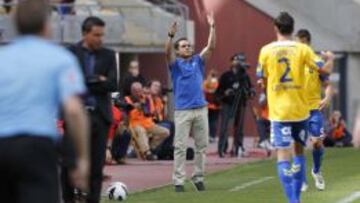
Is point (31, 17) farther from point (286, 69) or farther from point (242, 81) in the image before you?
point (242, 81)

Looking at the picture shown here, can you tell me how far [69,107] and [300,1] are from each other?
27.0m

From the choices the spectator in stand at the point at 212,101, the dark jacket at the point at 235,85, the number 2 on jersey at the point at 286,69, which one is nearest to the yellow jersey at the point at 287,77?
the number 2 on jersey at the point at 286,69

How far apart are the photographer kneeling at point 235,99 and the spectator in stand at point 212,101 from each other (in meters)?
3.94

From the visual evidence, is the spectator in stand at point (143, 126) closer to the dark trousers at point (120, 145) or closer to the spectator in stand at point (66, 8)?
the dark trousers at point (120, 145)

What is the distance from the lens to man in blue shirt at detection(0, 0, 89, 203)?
23.4 ft

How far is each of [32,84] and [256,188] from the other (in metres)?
9.59

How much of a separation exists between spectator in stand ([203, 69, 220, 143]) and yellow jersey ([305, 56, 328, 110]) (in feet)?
42.1

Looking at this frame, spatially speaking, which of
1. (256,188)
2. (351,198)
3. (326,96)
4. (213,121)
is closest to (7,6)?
(213,121)

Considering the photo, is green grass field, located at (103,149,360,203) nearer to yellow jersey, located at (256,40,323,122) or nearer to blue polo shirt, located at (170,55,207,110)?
blue polo shirt, located at (170,55,207,110)

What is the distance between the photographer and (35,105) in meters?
7.21

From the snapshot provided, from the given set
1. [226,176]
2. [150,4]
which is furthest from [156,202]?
[150,4]

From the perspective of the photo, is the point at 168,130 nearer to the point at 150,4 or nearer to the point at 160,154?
the point at 160,154

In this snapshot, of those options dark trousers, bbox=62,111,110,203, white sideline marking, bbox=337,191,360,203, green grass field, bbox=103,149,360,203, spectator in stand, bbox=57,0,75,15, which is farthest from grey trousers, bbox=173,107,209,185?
spectator in stand, bbox=57,0,75,15

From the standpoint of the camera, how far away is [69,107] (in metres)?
7.17
